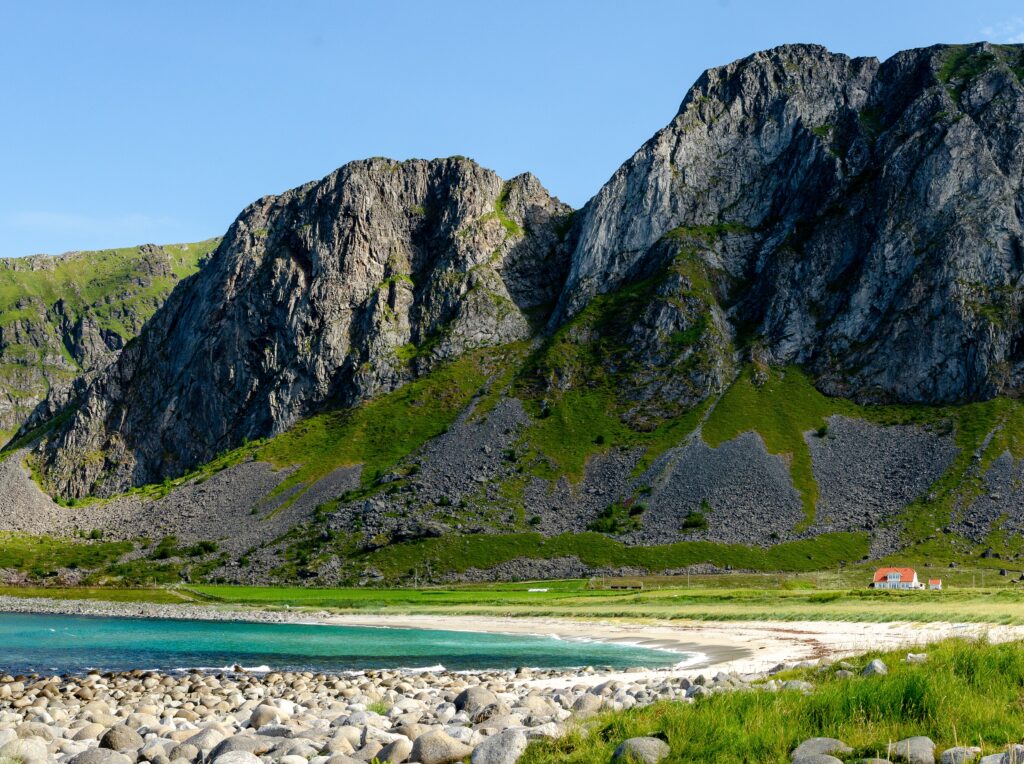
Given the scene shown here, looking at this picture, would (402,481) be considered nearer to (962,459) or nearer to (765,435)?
(765,435)

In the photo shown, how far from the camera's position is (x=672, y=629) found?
7338 centimetres

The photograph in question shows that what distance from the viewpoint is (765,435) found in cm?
17800

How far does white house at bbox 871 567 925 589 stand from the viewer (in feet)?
382

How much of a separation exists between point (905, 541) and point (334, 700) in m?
138

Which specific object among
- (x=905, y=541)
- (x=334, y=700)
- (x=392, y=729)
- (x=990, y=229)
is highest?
(x=990, y=229)

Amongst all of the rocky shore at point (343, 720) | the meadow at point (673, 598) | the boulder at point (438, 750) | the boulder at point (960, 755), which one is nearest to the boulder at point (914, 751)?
the rocky shore at point (343, 720)

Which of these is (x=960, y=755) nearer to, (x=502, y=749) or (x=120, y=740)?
(x=502, y=749)

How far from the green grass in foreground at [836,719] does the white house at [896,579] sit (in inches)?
4381

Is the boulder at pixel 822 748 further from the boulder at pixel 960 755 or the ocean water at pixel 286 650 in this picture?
the ocean water at pixel 286 650

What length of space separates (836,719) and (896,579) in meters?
117

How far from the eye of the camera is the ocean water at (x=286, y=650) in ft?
169

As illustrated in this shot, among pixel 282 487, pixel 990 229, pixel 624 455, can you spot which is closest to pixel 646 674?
pixel 624 455

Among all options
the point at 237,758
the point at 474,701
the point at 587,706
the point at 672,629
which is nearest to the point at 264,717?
the point at 474,701

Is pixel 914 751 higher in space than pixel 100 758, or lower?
higher
